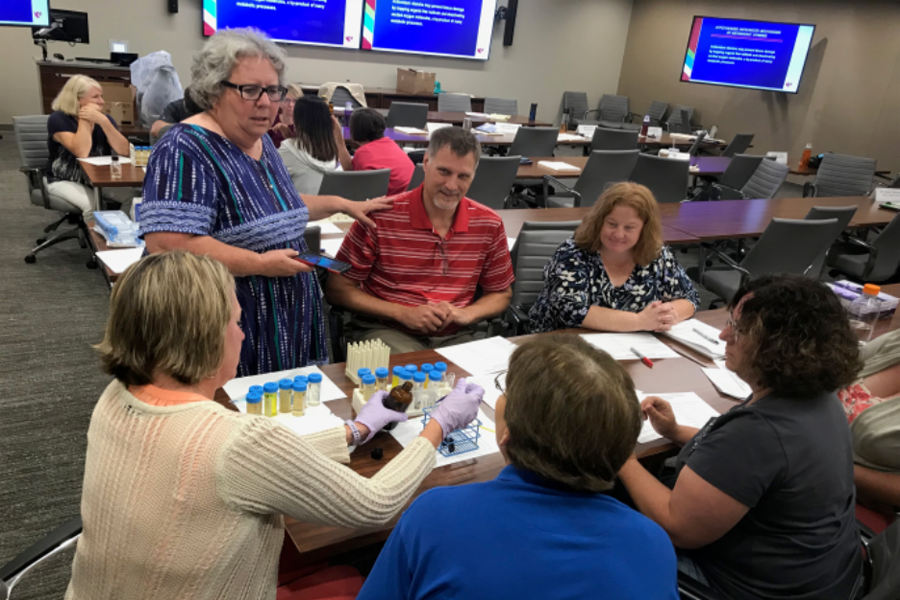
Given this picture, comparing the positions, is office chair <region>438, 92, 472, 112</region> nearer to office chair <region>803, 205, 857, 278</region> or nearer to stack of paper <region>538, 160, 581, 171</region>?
stack of paper <region>538, 160, 581, 171</region>

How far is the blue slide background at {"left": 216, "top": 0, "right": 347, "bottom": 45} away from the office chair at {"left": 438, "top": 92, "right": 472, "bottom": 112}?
1.86 meters

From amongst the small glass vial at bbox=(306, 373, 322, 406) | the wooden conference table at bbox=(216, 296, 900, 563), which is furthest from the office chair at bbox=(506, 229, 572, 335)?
the small glass vial at bbox=(306, 373, 322, 406)

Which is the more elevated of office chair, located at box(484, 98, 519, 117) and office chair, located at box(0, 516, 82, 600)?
office chair, located at box(484, 98, 519, 117)

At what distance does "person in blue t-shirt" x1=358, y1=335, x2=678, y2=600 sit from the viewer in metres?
0.85

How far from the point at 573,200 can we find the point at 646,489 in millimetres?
4213

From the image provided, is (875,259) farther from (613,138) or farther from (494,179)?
(613,138)

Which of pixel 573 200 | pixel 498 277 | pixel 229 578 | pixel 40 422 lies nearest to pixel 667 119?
pixel 573 200

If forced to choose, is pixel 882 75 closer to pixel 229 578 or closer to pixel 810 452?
pixel 810 452

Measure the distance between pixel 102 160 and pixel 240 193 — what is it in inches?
128

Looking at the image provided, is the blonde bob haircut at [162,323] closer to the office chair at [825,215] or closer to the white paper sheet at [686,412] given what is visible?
the white paper sheet at [686,412]

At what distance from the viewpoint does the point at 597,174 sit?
17.1 feet

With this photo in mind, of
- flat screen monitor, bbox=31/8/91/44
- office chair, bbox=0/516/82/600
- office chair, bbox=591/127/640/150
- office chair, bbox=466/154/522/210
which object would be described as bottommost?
office chair, bbox=0/516/82/600

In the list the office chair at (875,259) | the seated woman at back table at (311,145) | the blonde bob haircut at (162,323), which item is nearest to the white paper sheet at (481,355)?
the blonde bob haircut at (162,323)

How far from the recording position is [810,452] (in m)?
1.31
